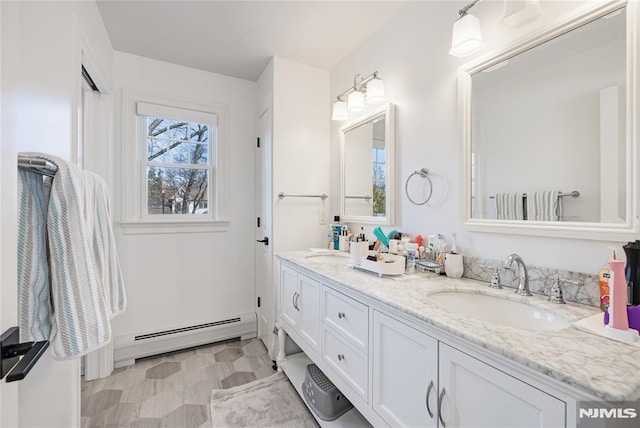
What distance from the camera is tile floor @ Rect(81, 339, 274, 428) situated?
5.55ft

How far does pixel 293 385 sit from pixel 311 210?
1.33 meters

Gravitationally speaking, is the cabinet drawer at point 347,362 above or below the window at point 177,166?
below

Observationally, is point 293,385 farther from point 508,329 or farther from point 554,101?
point 554,101

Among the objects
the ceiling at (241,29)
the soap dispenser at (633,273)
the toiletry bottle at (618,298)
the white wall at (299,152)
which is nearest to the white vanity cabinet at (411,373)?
the toiletry bottle at (618,298)

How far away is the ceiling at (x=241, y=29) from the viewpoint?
5.87 ft

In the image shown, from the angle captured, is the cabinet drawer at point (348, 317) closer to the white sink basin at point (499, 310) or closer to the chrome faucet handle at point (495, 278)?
the white sink basin at point (499, 310)

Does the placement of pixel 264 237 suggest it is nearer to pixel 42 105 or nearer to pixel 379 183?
pixel 379 183

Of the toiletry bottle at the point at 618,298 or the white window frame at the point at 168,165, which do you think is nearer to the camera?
the toiletry bottle at the point at 618,298

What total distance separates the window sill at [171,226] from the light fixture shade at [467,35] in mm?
2224

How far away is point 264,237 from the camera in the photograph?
2.55 meters

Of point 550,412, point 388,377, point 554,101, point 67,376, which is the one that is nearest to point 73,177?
point 67,376

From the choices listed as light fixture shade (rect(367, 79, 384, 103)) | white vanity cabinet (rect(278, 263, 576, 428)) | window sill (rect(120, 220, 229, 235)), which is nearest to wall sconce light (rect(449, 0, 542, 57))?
light fixture shade (rect(367, 79, 384, 103))

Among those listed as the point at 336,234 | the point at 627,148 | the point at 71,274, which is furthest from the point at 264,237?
the point at 627,148

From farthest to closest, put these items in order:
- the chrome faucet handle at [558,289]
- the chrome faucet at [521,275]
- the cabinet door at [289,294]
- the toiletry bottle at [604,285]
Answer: the cabinet door at [289,294]
the chrome faucet at [521,275]
the chrome faucet handle at [558,289]
the toiletry bottle at [604,285]
